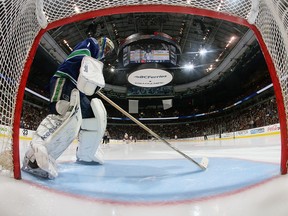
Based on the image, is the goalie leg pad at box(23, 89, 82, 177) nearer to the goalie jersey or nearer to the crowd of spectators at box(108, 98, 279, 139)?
the goalie jersey

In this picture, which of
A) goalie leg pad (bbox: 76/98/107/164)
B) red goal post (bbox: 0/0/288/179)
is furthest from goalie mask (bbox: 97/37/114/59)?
red goal post (bbox: 0/0/288/179)

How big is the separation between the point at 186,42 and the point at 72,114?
1447 centimetres

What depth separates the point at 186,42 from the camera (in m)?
15.0

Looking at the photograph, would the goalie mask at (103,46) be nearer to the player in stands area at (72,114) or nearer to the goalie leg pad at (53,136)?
the player in stands area at (72,114)

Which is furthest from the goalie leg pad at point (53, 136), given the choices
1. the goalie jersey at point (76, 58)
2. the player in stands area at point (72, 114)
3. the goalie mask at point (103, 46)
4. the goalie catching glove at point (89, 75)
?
the goalie mask at point (103, 46)

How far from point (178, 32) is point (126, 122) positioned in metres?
15.2

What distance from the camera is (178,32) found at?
14055mm

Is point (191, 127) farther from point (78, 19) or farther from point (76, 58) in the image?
point (78, 19)

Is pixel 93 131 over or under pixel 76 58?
under

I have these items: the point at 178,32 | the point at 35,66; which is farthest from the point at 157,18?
the point at 35,66

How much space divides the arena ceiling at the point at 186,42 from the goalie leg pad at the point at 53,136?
10.3 m

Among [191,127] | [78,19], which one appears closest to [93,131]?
[78,19]

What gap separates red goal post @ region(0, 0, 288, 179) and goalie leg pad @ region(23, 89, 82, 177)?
6.9 inches

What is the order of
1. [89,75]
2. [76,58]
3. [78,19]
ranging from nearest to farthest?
[78,19], [89,75], [76,58]
